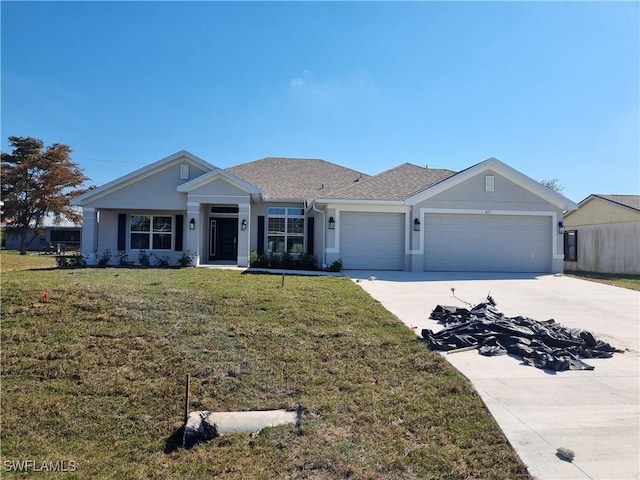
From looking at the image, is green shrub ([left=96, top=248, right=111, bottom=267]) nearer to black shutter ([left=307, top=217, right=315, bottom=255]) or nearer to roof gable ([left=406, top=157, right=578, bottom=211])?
black shutter ([left=307, top=217, right=315, bottom=255])

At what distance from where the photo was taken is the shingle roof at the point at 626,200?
20056 millimetres

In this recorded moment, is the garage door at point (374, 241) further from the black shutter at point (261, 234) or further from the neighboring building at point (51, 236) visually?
the neighboring building at point (51, 236)

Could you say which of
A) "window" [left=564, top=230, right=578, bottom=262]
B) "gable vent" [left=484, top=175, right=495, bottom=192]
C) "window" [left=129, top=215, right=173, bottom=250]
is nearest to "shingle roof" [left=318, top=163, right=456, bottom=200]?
"gable vent" [left=484, top=175, right=495, bottom=192]

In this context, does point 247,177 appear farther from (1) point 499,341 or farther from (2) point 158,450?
(2) point 158,450

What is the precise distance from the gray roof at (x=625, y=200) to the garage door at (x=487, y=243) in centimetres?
710

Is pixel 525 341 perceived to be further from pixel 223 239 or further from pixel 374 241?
pixel 223 239

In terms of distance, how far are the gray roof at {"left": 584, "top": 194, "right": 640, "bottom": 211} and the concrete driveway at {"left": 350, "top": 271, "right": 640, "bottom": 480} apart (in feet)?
41.6

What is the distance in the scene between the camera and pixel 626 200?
21.2 meters

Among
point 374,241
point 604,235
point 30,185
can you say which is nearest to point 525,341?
point 374,241

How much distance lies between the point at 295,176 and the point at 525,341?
15562 mm

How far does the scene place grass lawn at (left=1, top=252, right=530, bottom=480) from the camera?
365 cm

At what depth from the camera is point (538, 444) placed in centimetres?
374

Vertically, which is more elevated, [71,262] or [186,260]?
[186,260]

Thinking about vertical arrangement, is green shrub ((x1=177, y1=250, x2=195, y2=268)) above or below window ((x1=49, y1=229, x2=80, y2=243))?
below
